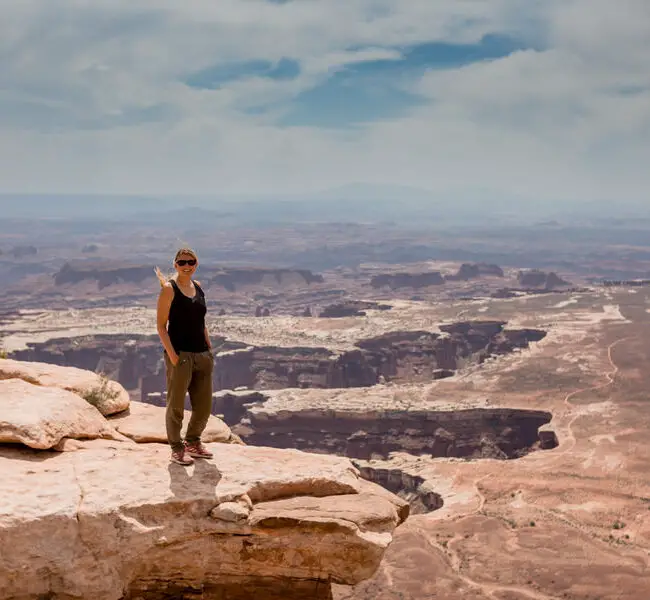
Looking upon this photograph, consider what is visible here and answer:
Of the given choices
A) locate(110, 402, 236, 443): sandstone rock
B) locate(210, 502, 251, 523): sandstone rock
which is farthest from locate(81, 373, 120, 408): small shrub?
locate(210, 502, 251, 523): sandstone rock

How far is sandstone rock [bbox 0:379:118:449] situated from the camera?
10031 mm

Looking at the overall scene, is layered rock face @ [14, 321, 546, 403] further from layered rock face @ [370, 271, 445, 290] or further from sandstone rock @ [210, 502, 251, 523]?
layered rock face @ [370, 271, 445, 290]

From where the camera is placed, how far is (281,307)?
5827 inches

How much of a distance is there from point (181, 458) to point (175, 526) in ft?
3.72

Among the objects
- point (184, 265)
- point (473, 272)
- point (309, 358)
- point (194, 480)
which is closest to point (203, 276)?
point (473, 272)

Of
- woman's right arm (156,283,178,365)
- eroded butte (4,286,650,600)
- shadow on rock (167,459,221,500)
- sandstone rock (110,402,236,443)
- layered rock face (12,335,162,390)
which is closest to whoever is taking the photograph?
shadow on rock (167,459,221,500)

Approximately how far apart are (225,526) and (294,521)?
0.79 meters

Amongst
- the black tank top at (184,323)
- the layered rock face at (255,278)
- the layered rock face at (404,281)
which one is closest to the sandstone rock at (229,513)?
the black tank top at (184,323)

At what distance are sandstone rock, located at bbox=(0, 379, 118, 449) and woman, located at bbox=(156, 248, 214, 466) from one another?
129cm

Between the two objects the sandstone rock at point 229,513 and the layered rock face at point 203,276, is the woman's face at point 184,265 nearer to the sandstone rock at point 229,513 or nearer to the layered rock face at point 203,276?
the sandstone rock at point 229,513

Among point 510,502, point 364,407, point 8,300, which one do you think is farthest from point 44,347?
point 8,300

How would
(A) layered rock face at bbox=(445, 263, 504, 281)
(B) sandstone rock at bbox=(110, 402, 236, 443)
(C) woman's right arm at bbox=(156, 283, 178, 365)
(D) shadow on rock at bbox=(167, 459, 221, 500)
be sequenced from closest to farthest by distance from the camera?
(D) shadow on rock at bbox=(167, 459, 221, 500) < (C) woman's right arm at bbox=(156, 283, 178, 365) < (B) sandstone rock at bbox=(110, 402, 236, 443) < (A) layered rock face at bbox=(445, 263, 504, 281)

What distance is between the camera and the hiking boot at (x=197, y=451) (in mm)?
10727

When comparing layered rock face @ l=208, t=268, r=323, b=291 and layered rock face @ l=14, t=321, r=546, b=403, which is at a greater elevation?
layered rock face @ l=208, t=268, r=323, b=291
